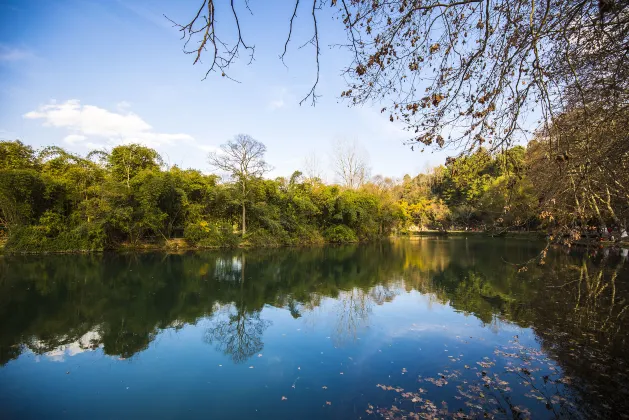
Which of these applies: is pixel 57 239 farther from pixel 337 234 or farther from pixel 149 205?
pixel 337 234

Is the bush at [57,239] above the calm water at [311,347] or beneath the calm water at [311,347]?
above

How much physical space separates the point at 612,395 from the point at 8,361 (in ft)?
25.6

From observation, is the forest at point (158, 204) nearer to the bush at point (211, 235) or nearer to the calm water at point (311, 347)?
the bush at point (211, 235)

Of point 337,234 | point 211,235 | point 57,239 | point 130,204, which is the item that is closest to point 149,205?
point 130,204

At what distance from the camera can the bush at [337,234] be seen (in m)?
25.9

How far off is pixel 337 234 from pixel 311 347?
20.4 meters

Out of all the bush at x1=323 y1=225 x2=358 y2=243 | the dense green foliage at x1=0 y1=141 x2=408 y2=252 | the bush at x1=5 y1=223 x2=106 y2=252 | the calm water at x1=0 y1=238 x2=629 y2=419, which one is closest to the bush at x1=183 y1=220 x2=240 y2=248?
the dense green foliage at x1=0 y1=141 x2=408 y2=252

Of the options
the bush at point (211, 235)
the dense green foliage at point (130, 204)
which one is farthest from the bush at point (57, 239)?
the bush at point (211, 235)

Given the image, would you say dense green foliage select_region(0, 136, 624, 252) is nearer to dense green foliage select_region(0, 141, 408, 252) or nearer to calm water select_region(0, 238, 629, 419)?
dense green foliage select_region(0, 141, 408, 252)

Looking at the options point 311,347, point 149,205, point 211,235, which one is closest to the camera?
point 311,347

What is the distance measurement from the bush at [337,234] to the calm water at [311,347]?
579 inches

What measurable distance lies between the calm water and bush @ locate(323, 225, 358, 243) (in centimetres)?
1472

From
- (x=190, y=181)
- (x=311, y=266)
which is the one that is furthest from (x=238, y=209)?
(x=311, y=266)

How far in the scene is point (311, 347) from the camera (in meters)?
5.59
